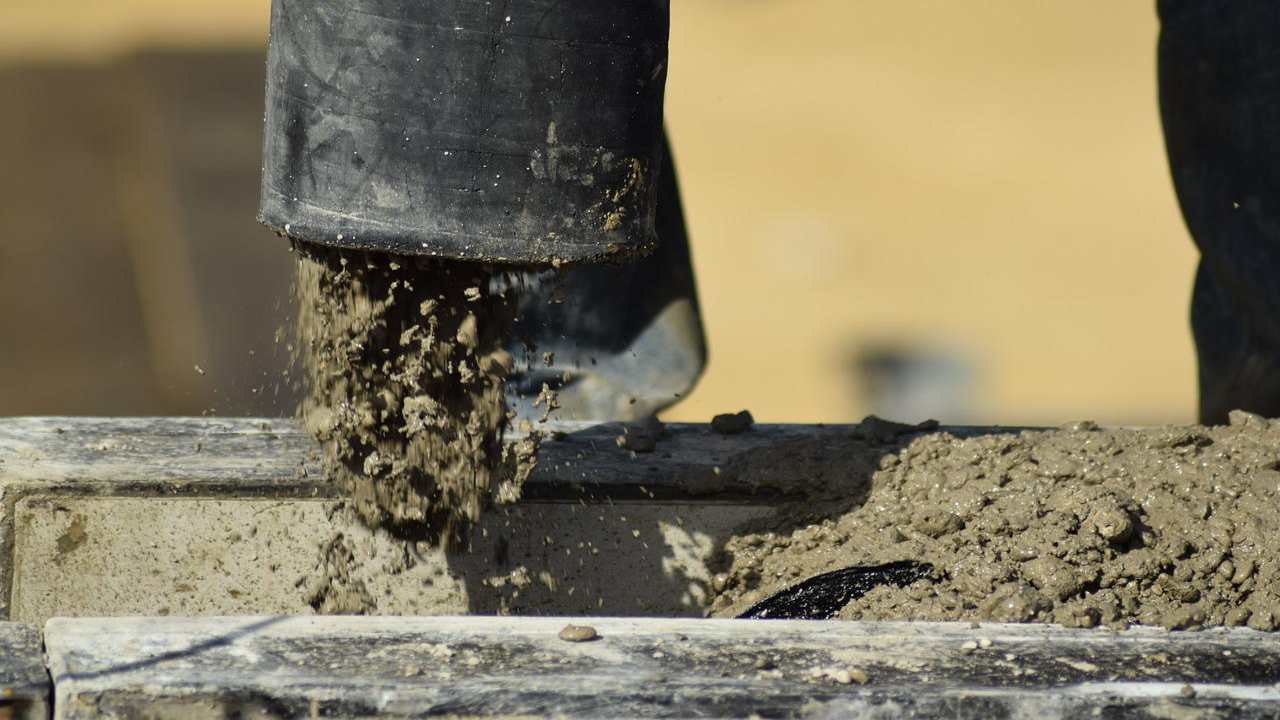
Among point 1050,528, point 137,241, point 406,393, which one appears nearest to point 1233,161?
point 1050,528

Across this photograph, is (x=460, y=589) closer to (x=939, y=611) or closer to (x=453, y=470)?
(x=453, y=470)

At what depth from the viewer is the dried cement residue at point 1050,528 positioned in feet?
5.94

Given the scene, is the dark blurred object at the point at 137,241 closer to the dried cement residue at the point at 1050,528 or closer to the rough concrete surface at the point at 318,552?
the rough concrete surface at the point at 318,552

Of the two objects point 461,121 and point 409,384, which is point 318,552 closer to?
point 409,384

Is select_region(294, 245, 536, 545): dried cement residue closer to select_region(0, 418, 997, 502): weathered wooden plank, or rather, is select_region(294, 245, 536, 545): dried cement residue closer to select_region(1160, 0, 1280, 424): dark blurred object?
select_region(0, 418, 997, 502): weathered wooden plank

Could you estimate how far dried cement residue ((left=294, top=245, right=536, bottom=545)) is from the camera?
1.86 metres

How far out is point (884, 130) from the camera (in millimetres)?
8109

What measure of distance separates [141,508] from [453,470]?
0.52 metres

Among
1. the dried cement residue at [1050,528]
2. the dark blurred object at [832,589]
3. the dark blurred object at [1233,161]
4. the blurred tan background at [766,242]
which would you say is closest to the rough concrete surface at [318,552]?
the dried cement residue at [1050,528]

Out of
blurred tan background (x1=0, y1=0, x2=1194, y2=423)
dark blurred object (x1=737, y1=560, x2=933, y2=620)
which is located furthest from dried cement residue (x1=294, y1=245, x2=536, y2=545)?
blurred tan background (x1=0, y1=0, x2=1194, y2=423)

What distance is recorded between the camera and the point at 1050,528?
1880 millimetres

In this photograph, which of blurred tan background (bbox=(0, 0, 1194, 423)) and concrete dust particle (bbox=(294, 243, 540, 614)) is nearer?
concrete dust particle (bbox=(294, 243, 540, 614))

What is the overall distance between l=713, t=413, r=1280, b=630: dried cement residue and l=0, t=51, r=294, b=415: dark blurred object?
3703mm

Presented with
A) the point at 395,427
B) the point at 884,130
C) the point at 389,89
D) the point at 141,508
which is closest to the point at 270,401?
the point at 141,508
